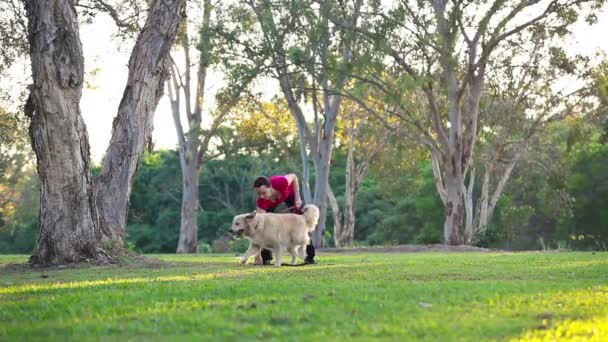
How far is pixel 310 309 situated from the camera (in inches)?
342

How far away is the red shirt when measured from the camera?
56.5 feet

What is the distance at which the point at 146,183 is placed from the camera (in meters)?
79.1

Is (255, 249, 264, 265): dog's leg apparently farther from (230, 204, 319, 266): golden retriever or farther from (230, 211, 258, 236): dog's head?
(230, 211, 258, 236): dog's head

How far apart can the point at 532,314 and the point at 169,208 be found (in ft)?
220

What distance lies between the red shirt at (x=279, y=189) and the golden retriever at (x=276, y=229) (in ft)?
1.42

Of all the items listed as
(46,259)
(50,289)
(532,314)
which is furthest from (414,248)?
(532,314)

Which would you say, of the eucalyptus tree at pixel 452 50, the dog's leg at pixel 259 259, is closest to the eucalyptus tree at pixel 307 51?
the eucalyptus tree at pixel 452 50

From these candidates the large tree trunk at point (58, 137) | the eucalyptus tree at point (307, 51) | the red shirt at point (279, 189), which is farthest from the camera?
the eucalyptus tree at point (307, 51)

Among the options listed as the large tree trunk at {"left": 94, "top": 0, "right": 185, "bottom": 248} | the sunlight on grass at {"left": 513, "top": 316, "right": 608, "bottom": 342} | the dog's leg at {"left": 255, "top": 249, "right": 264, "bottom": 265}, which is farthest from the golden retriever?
the sunlight on grass at {"left": 513, "top": 316, "right": 608, "bottom": 342}

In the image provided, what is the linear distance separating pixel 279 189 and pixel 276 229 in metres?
0.78

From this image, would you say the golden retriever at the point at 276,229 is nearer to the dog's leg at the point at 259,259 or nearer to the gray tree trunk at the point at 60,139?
the dog's leg at the point at 259,259

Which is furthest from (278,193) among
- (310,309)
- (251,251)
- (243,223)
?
(310,309)

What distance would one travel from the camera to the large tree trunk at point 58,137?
17547 mm

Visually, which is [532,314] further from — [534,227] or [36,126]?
[534,227]
